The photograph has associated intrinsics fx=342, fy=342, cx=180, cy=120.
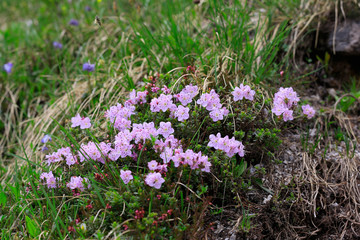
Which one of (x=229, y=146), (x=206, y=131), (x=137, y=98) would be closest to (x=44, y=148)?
(x=137, y=98)

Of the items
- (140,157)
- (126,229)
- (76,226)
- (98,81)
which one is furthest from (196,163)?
(98,81)

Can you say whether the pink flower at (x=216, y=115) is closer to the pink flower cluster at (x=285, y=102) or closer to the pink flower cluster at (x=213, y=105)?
the pink flower cluster at (x=213, y=105)

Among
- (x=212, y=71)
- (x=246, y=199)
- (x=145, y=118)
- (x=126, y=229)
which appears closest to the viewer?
(x=126, y=229)

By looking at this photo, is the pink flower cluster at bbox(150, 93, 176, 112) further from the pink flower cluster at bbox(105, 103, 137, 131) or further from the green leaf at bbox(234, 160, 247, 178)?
the green leaf at bbox(234, 160, 247, 178)

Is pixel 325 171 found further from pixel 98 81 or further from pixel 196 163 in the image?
pixel 98 81

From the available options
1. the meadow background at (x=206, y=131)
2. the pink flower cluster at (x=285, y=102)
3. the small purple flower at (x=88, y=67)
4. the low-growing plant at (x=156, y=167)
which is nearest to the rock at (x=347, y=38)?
the meadow background at (x=206, y=131)

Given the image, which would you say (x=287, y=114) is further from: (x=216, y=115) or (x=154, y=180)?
(x=154, y=180)

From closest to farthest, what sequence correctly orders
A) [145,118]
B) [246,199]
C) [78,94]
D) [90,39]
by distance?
1. [246,199]
2. [145,118]
3. [78,94]
4. [90,39]

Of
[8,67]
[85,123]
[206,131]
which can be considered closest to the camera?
[206,131]
